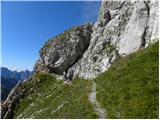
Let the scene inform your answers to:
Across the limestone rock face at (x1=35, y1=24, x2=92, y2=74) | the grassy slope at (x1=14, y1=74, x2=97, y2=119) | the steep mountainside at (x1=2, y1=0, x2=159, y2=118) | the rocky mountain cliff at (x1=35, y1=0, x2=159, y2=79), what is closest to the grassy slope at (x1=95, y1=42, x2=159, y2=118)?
the steep mountainside at (x1=2, y1=0, x2=159, y2=118)

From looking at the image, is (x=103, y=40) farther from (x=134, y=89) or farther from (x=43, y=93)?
(x=134, y=89)

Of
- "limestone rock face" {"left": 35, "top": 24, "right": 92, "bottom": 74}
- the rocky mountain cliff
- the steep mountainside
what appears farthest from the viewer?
"limestone rock face" {"left": 35, "top": 24, "right": 92, "bottom": 74}

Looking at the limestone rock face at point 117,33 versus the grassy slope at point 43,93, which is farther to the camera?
the limestone rock face at point 117,33

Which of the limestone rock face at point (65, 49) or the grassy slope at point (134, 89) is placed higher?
the limestone rock face at point (65, 49)

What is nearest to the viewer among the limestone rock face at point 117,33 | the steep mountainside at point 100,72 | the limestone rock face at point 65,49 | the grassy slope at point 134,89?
the grassy slope at point 134,89

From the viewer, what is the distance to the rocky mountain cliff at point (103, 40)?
6119cm

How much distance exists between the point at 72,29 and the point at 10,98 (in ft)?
84.2

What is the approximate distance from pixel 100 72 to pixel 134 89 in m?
33.9

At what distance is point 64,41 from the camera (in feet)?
297

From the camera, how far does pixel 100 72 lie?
66.1 meters

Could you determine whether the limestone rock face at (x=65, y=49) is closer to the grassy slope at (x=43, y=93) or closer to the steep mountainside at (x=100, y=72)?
the steep mountainside at (x=100, y=72)

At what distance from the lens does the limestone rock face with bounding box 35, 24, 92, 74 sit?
8694 centimetres

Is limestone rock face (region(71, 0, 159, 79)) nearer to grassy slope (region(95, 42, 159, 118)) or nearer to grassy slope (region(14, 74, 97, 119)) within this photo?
grassy slope (region(14, 74, 97, 119))

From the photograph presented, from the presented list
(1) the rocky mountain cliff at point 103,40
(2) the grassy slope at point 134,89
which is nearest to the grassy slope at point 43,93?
(1) the rocky mountain cliff at point 103,40
